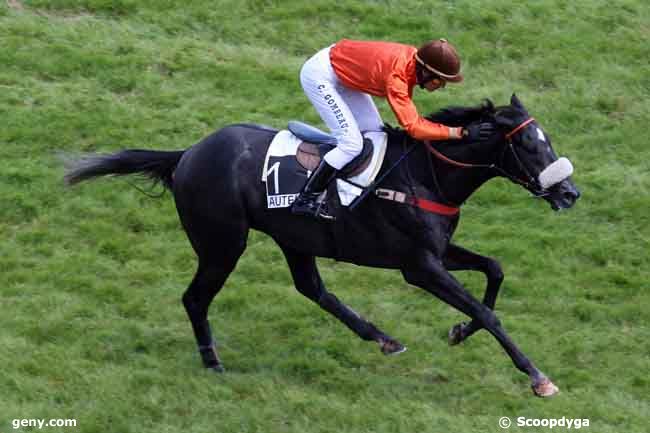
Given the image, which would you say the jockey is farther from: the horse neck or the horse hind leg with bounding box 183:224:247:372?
the horse hind leg with bounding box 183:224:247:372

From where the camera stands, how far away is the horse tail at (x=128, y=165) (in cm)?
812

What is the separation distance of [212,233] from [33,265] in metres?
2.34

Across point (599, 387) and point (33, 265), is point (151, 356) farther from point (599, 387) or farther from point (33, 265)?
point (599, 387)

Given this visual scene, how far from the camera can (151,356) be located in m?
7.79

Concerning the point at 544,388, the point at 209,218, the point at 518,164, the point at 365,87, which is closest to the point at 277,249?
the point at 209,218

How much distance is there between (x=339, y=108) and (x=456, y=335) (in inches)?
70.4

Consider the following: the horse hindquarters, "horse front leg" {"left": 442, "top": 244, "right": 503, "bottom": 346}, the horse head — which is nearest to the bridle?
the horse head

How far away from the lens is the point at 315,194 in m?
7.31

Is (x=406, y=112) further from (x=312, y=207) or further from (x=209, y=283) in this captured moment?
(x=209, y=283)

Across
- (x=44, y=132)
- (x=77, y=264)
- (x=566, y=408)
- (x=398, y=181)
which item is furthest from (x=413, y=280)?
(x=44, y=132)

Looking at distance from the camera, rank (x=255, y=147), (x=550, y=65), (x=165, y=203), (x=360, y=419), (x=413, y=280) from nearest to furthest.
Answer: (x=360, y=419) < (x=413, y=280) < (x=255, y=147) < (x=165, y=203) < (x=550, y=65)

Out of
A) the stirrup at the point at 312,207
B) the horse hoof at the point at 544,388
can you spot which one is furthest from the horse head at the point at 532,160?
the stirrup at the point at 312,207

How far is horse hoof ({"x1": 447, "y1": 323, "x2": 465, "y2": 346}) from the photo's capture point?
7434mm

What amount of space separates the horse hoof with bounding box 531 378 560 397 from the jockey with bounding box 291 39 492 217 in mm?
1630
